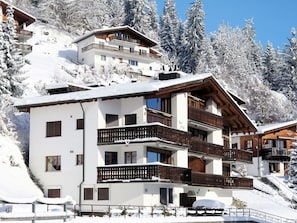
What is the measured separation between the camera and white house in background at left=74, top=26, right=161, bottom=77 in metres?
81.2

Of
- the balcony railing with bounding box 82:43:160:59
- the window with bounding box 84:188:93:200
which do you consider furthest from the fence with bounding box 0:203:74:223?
the balcony railing with bounding box 82:43:160:59

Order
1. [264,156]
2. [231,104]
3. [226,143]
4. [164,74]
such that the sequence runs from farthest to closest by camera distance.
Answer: [264,156] → [226,143] → [231,104] → [164,74]

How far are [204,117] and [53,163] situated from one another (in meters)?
13.0

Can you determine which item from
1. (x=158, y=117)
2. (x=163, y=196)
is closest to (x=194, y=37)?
(x=158, y=117)

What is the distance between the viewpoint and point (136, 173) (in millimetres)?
34812

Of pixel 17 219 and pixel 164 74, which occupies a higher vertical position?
pixel 164 74

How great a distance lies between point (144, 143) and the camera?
3556 cm

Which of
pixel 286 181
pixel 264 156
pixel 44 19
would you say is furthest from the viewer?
pixel 44 19

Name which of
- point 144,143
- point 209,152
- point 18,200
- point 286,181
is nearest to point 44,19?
point 286,181

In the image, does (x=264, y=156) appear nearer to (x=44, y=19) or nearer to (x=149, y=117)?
(x=149, y=117)

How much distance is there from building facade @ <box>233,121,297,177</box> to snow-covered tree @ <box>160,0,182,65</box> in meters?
38.4

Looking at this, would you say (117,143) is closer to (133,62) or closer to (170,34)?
(133,62)

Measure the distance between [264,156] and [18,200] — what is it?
47373 millimetres

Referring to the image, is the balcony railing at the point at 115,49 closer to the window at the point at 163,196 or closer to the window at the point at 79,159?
the window at the point at 79,159
